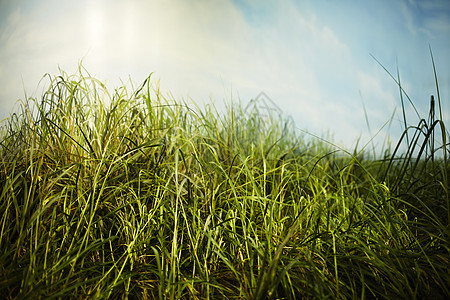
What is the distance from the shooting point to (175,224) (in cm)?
78

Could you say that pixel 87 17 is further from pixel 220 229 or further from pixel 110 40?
pixel 220 229

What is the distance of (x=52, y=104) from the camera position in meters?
1.36

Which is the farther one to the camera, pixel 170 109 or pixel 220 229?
pixel 170 109

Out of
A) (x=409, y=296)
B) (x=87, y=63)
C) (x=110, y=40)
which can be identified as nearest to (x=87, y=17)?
(x=110, y=40)

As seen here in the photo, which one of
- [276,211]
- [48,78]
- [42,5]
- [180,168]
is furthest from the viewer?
[42,5]

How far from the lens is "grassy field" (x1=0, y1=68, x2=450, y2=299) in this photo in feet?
2.56

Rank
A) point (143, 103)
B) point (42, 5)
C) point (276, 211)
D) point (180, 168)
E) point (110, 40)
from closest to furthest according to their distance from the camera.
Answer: point (276, 211) → point (180, 168) → point (143, 103) → point (42, 5) → point (110, 40)

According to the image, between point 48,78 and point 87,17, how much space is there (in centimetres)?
80

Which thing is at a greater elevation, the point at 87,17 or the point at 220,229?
the point at 87,17

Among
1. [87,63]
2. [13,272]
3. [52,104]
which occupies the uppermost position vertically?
[87,63]

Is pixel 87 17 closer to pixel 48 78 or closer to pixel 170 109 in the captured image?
pixel 48 78

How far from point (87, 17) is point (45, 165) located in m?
1.36

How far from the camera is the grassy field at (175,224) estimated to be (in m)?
0.78

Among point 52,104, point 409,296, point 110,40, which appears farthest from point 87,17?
point 409,296
